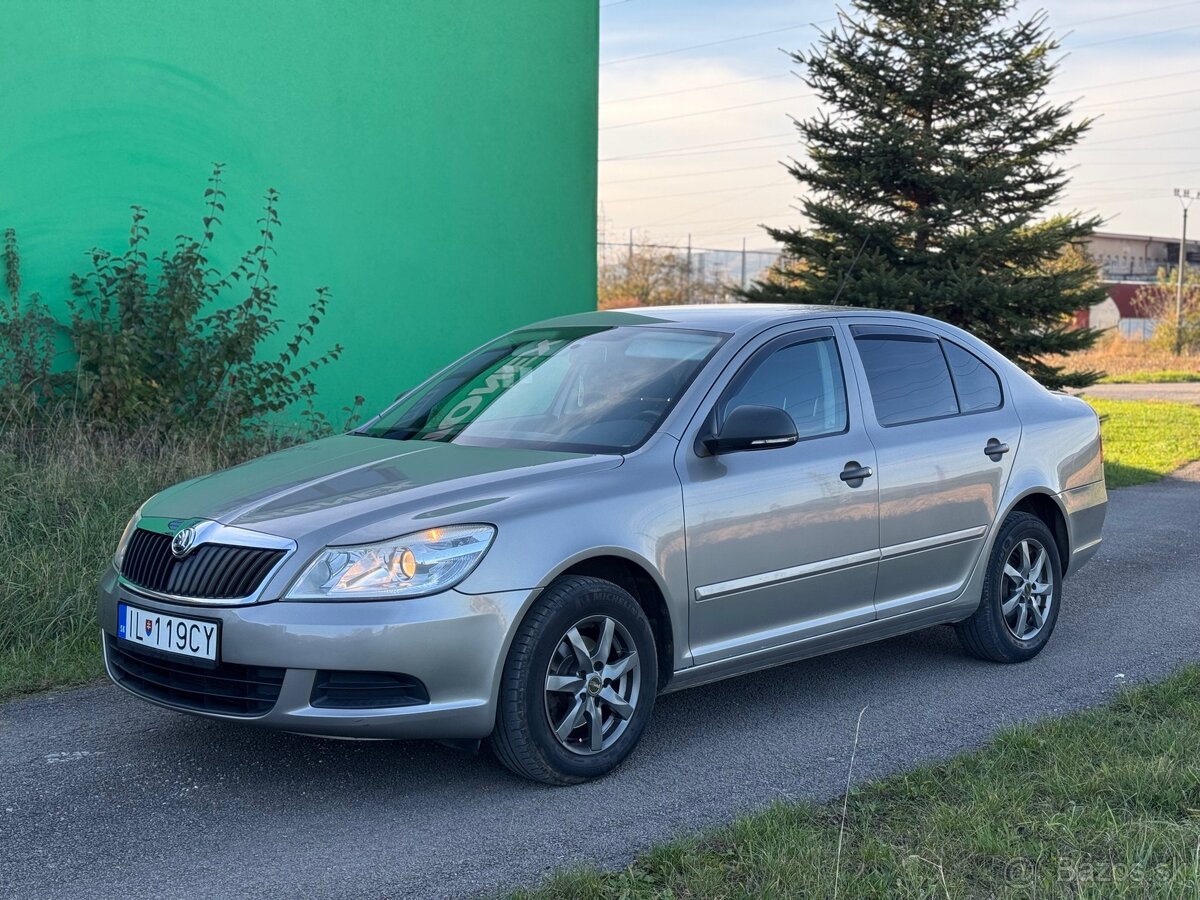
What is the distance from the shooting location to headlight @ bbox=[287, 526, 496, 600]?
13.7 feet

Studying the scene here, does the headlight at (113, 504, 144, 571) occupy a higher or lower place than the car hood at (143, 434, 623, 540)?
lower

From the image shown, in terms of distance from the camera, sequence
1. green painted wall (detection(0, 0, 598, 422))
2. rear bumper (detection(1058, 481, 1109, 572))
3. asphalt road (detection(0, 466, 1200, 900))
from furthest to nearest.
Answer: green painted wall (detection(0, 0, 598, 422))
rear bumper (detection(1058, 481, 1109, 572))
asphalt road (detection(0, 466, 1200, 900))

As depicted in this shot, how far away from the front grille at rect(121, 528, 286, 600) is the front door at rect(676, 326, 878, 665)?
1.48 metres

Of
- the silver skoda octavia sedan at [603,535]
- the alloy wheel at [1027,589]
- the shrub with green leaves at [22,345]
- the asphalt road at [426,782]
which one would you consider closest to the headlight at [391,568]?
the silver skoda octavia sedan at [603,535]

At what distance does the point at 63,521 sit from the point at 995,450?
15.9 ft

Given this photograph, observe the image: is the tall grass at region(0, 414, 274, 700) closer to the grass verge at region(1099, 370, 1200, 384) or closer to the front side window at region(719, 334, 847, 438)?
the front side window at region(719, 334, 847, 438)

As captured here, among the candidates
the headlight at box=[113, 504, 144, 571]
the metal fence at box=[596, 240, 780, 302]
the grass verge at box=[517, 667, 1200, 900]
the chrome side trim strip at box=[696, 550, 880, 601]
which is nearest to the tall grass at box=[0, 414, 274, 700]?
the headlight at box=[113, 504, 144, 571]

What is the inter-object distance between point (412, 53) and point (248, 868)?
8882mm

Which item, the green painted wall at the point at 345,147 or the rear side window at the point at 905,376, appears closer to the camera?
the rear side window at the point at 905,376

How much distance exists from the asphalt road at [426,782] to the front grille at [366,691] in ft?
1.23

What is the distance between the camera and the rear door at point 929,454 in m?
5.61

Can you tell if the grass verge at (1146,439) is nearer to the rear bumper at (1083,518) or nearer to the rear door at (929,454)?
the rear bumper at (1083,518)

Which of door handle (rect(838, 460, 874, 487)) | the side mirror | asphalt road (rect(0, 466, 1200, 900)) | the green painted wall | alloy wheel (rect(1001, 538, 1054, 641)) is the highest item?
the green painted wall

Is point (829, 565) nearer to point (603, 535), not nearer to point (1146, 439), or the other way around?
point (603, 535)
